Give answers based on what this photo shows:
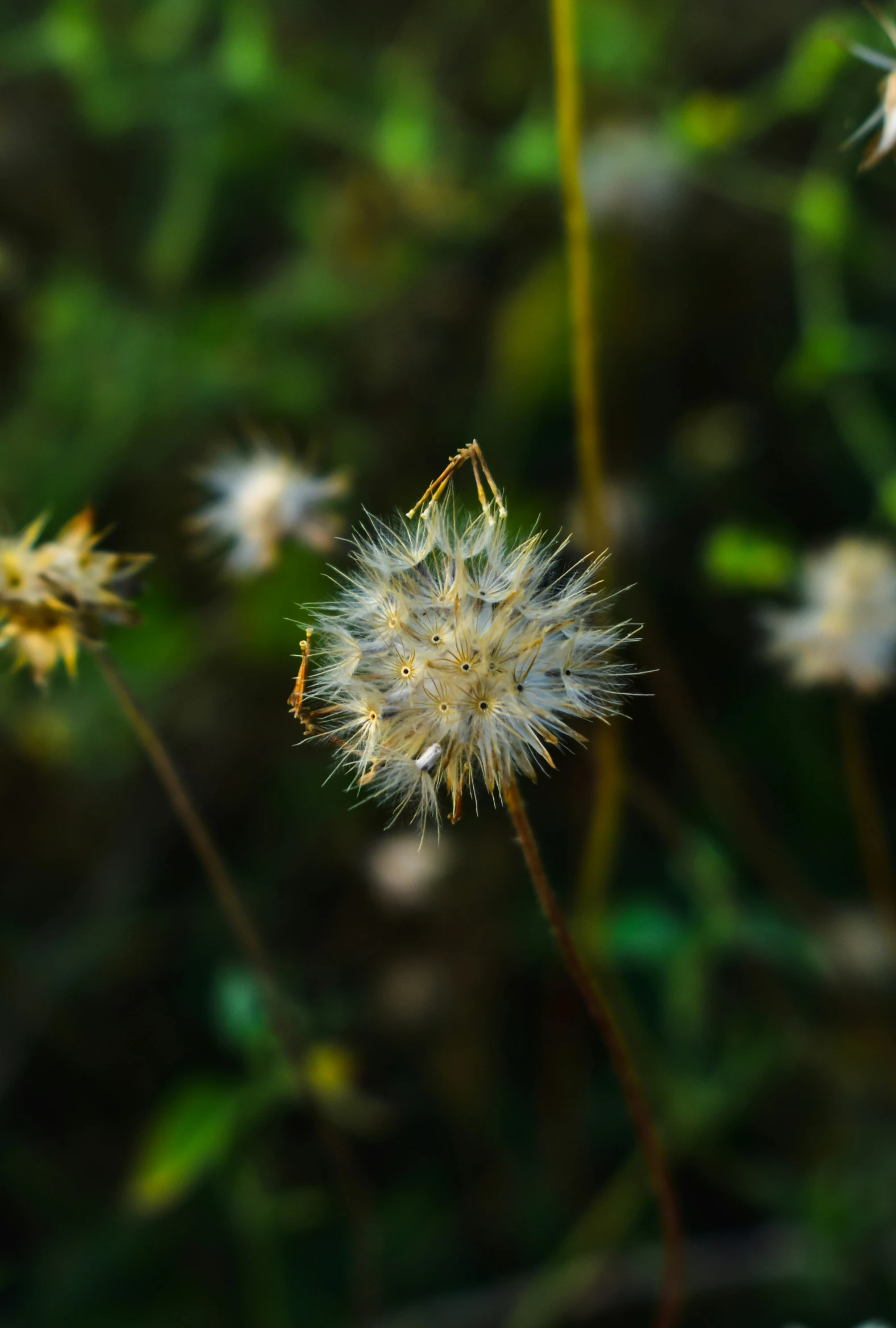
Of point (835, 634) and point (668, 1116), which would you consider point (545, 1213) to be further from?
point (835, 634)

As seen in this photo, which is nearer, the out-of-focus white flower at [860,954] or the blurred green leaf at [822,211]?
the blurred green leaf at [822,211]

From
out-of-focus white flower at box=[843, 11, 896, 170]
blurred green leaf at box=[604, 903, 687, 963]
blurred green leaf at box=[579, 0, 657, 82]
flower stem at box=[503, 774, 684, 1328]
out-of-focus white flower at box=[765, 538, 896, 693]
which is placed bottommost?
flower stem at box=[503, 774, 684, 1328]

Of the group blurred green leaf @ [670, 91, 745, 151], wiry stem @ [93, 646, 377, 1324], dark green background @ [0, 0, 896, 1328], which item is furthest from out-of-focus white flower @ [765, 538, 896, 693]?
wiry stem @ [93, 646, 377, 1324]

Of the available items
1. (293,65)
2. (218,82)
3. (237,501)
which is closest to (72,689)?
(237,501)

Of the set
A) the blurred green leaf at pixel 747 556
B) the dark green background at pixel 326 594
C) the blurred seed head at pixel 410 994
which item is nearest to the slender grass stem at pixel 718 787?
the dark green background at pixel 326 594

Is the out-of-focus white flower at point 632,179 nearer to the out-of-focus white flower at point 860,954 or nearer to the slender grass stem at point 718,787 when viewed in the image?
the slender grass stem at point 718,787

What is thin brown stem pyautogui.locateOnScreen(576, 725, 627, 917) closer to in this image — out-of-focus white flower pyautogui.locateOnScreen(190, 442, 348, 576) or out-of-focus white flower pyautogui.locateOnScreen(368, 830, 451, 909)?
out-of-focus white flower pyautogui.locateOnScreen(368, 830, 451, 909)
